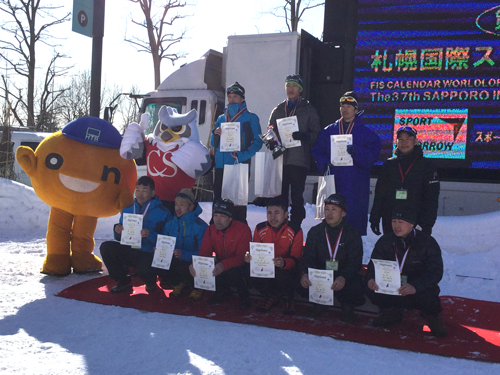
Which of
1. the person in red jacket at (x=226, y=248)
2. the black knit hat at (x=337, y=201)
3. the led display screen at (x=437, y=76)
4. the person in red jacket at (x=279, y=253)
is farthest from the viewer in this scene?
the led display screen at (x=437, y=76)

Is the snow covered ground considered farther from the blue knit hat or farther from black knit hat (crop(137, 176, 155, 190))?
the blue knit hat

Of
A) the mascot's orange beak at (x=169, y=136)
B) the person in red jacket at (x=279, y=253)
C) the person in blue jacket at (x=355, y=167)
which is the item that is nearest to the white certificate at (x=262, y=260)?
the person in red jacket at (x=279, y=253)

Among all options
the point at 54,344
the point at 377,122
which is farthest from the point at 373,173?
the point at 54,344

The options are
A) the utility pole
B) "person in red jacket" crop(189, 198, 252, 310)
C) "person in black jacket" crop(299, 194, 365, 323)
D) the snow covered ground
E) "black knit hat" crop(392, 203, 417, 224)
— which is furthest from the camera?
the utility pole

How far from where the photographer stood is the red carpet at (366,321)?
3232 mm

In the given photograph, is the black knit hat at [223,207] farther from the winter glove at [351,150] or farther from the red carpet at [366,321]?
the winter glove at [351,150]

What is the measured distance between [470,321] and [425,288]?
636 millimetres

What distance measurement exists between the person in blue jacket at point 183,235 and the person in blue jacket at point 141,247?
11cm

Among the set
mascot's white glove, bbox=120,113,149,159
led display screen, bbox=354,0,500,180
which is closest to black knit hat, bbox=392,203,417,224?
mascot's white glove, bbox=120,113,149,159

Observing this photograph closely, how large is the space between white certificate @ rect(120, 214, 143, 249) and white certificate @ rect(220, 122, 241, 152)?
40.5 inches

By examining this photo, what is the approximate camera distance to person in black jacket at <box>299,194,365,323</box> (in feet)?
12.5

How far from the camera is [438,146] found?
6672mm

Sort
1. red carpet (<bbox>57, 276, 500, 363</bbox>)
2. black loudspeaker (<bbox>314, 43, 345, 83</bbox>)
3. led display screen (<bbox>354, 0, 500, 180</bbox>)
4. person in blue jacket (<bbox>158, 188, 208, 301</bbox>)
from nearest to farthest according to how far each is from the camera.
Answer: red carpet (<bbox>57, 276, 500, 363</bbox>) < person in blue jacket (<bbox>158, 188, 208, 301</bbox>) < led display screen (<bbox>354, 0, 500, 180</bbox>) < black loudspeaker (<bbox>314, 43, 345, 83</bbox>)

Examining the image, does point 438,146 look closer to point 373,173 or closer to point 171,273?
point 373,173
